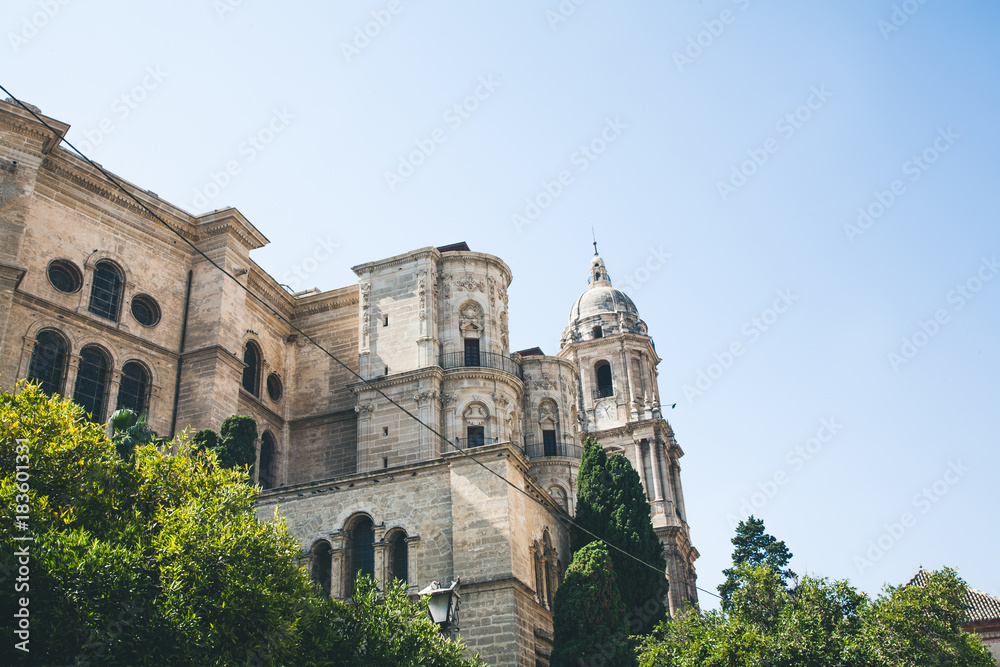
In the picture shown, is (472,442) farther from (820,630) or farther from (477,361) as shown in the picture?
(820,630)

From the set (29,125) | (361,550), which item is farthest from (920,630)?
(29,125)

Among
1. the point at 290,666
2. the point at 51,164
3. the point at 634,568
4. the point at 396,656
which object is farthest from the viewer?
the point at 51,164

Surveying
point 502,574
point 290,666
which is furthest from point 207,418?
point 290,666

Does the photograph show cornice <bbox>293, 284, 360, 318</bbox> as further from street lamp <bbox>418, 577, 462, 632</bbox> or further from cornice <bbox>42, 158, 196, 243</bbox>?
street lamp <bbox>418, 577, 462, 632</bbox>

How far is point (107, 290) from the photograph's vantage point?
2866 centimetres

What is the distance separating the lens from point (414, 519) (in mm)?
22938

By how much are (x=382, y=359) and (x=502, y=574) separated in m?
13.5

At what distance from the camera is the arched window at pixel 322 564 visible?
23.4 m

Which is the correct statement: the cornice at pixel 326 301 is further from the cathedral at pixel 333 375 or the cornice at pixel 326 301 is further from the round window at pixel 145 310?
the round window at pixel 145 310

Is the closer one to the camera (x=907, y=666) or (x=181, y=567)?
(x=181, y=567)

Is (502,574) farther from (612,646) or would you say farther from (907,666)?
(907,666)

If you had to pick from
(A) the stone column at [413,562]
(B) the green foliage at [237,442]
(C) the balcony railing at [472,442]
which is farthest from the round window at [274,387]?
(A) the stone column at [413,562]

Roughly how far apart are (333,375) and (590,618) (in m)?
16.8

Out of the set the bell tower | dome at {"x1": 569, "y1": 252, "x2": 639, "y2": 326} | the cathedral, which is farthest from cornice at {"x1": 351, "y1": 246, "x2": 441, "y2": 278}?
dome at {"x1": 569, "y1": 252, "x2": 639, "y2": 326}
